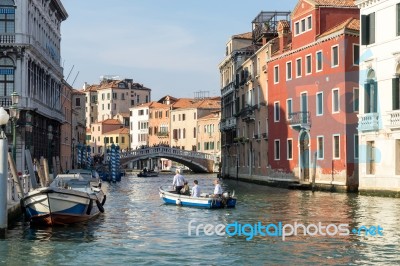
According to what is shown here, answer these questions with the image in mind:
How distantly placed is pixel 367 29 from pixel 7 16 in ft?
57.2

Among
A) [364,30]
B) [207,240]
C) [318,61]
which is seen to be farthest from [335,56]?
[207,240]

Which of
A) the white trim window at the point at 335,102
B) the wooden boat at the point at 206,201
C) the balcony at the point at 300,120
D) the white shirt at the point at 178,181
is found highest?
the white trim window at the point at 335,102

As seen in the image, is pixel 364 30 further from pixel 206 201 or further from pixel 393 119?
pixel 206 201

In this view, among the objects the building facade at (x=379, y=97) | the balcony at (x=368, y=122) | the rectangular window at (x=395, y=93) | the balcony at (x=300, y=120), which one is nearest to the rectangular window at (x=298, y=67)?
the balcony at (x=300, y=120)

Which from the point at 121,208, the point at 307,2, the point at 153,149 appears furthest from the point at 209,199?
the point at 153,149

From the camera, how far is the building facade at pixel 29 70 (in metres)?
36.1

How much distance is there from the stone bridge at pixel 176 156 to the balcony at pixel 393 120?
45.6m

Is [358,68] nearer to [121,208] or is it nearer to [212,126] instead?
[121,208]

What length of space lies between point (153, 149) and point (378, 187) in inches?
1782

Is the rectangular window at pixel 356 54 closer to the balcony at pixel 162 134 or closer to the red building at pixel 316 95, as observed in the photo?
the red building at pixel 316 95

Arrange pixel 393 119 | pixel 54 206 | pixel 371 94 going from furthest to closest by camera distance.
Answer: pixel 371 94 < pixel 393 119 < pixel 54 206

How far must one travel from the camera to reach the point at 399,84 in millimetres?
28484

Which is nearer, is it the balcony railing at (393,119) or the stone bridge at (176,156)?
the balcony railing at (393,119)

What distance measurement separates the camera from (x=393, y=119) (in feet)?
92.6
